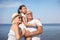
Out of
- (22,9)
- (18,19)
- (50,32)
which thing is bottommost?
(50,32)

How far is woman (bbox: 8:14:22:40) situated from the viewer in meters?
1.85

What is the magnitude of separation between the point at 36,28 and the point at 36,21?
0.08m

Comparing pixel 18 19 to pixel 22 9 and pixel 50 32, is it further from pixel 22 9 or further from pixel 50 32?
pixel 50 32

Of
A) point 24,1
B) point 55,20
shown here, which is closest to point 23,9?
point 24,1

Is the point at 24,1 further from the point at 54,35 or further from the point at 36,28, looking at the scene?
the point at 54,35

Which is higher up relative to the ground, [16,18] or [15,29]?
[16,18]

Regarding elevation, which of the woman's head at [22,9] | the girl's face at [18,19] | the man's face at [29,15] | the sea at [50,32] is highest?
the woman's head at [22,9]

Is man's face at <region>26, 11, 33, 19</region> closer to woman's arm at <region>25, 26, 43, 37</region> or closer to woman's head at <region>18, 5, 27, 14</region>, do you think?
woman's head at <region>18, 5, 27, 14</region>

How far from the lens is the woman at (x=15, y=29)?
1847mm

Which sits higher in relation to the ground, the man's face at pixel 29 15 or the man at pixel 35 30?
the man's face at pixel 29 15

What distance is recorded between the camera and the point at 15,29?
6.10ft

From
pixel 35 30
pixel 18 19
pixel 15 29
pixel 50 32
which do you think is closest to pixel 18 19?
pixel 18 19

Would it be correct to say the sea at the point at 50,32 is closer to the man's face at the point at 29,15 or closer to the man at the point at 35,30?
the man at the point at 35,30

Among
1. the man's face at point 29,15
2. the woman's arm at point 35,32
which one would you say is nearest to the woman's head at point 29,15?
the man's face at point 29,15
